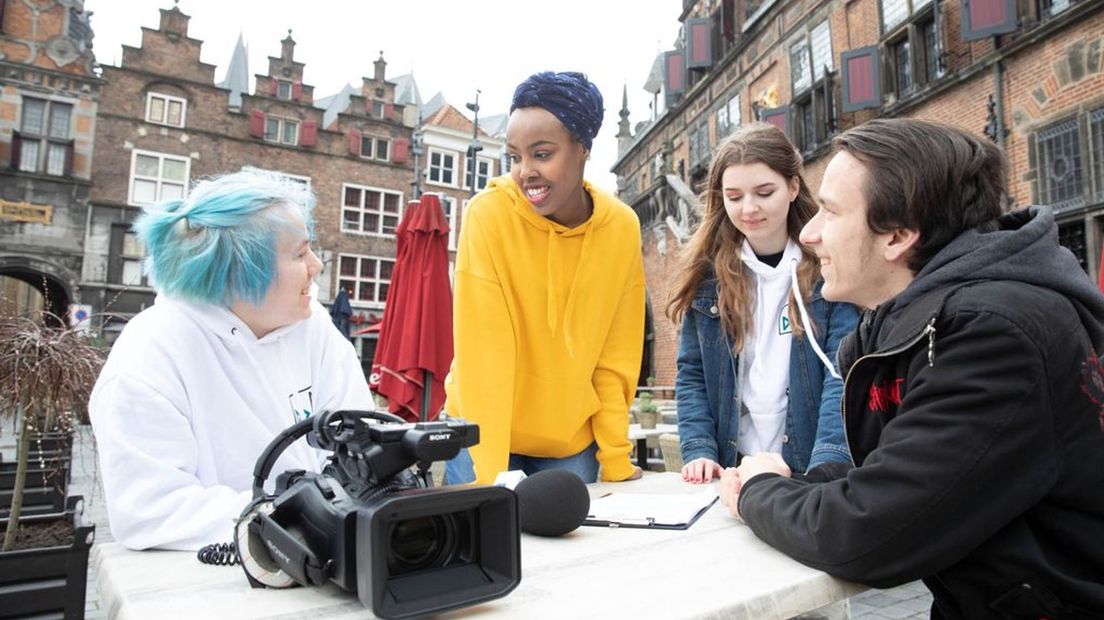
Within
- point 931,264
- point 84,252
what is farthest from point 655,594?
point 84,252

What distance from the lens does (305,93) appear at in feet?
89.3

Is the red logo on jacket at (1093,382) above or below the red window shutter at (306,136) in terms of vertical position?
below

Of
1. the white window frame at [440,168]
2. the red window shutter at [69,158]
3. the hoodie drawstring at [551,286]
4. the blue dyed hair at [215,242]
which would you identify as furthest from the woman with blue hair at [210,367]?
the white window frame at [440,168]

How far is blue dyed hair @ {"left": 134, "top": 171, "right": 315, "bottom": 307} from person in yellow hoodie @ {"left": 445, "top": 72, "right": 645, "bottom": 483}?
0.59m

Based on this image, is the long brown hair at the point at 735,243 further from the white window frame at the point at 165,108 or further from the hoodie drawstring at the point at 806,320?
the white window frame at the point at 165,108

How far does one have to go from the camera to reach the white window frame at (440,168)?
3094 cm

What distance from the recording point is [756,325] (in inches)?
85.0

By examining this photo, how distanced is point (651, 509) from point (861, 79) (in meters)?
13.6

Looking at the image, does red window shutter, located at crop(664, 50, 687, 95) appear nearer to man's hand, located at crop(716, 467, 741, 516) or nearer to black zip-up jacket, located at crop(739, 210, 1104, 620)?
man's hand, located at crop(716, 467, 741, 516)

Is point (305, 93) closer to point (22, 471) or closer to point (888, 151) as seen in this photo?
point (22, 471)

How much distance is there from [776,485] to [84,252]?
995 inches

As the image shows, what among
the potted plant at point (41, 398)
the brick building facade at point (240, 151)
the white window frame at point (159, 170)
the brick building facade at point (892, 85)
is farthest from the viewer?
the white window frame at point (159, 170)

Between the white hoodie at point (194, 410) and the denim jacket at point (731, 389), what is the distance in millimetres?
1079

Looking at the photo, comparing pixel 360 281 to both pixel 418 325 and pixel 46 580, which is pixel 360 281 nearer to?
pixel 418 325
